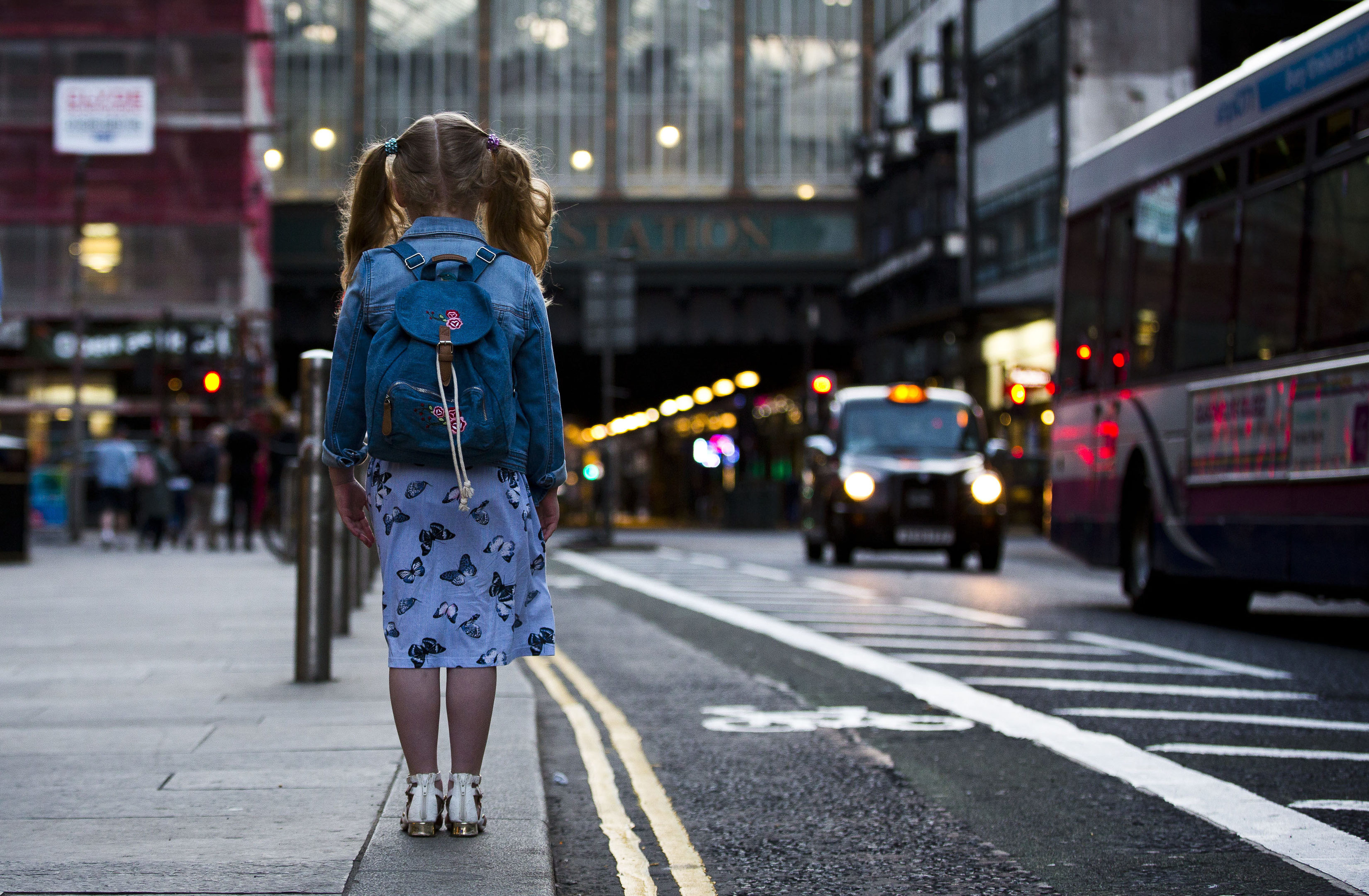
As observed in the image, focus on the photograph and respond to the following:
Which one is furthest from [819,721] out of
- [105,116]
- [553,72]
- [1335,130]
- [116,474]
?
[553,72]

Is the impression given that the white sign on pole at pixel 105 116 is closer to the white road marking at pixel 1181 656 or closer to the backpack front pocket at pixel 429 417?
the white road marking at pixel 1181 656

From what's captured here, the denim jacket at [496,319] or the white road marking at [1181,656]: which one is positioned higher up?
the denim jacket at [496,319]

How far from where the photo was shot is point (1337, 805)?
5051 mm

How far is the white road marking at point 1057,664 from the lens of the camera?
8711 mm

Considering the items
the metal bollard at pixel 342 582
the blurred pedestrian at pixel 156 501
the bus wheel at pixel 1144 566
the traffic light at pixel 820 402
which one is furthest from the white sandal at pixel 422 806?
the blurred pedestrian at pixel 156 501

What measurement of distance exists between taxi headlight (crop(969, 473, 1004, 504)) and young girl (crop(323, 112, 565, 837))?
1675 centimetres

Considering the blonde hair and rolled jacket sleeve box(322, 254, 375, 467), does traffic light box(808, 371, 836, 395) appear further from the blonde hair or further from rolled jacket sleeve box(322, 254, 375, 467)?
rolled jacket sleeve box(322, 254, 375, 467)

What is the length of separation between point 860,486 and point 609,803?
15740mm

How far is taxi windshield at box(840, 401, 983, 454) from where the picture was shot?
2136cm

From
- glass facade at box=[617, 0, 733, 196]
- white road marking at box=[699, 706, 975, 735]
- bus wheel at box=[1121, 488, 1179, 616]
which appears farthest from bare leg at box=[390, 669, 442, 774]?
glass facade at box=[617, 0, 733, 196]


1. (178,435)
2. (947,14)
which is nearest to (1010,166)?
(947,14)

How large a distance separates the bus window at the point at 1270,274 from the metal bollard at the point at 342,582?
5.49m

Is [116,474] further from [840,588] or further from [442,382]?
[442,382]

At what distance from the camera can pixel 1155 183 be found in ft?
42.6
